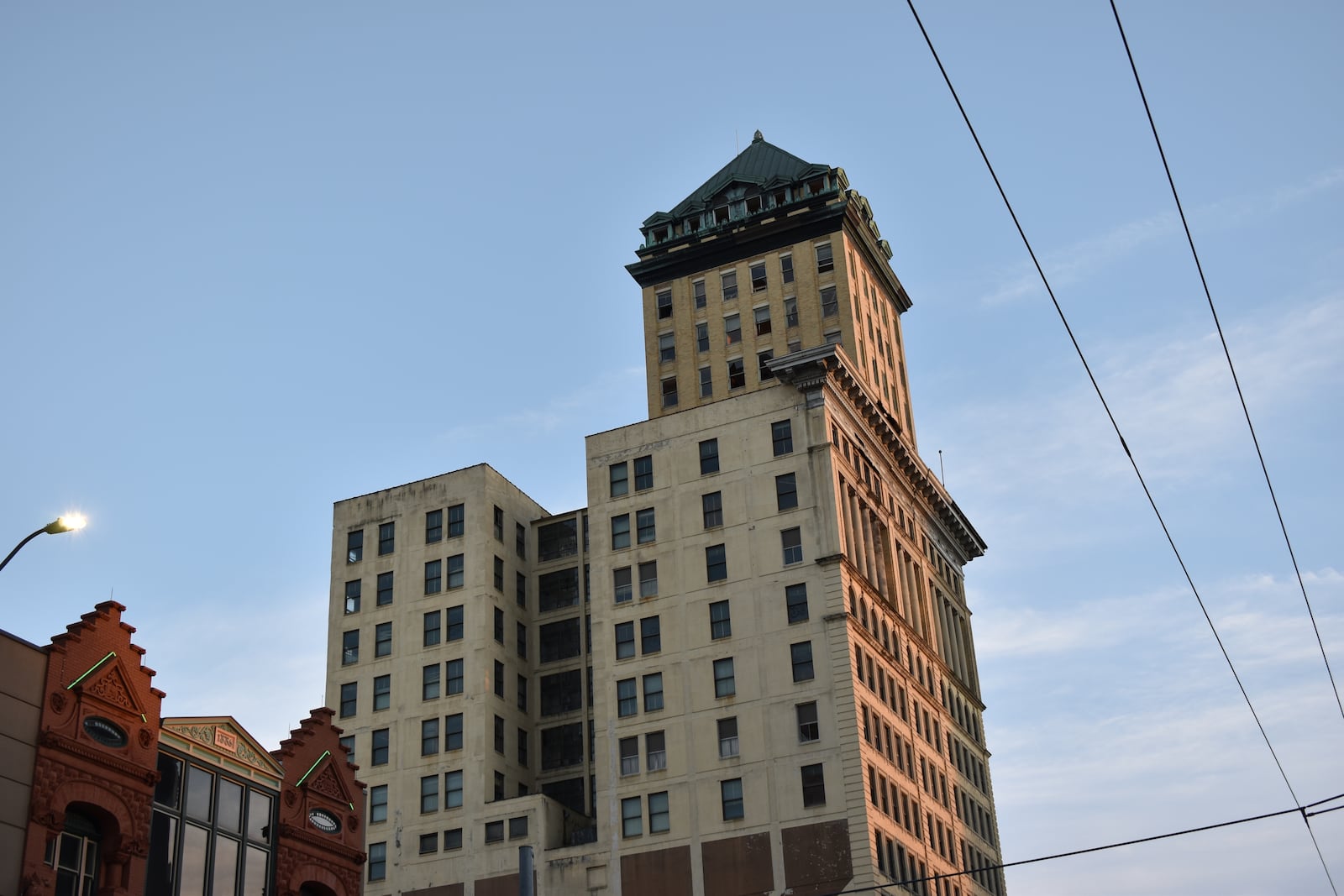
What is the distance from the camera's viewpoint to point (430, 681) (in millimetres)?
109750

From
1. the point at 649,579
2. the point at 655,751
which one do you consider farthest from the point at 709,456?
the point at 655,751

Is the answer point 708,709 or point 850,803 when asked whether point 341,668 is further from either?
point 850,803

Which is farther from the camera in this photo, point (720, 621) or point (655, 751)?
point (720, 621)

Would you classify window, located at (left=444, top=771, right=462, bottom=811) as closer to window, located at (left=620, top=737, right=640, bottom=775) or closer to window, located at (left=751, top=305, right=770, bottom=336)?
window, located at (left=620, top=737, right=640, bottom=775)

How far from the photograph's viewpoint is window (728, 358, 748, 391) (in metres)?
122

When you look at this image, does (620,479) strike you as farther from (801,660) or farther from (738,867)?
(738,867)

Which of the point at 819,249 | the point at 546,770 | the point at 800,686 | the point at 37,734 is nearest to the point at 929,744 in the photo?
the point at 800,686

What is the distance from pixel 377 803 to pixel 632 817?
1847cm

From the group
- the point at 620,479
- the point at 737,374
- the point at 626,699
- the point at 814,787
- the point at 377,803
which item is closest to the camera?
the point at 814,787

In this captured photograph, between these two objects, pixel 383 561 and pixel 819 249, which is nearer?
pixel 383 561

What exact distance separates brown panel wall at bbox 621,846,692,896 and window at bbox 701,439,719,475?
25.2m

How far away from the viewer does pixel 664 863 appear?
98.1 metres

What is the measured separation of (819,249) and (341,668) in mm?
47664

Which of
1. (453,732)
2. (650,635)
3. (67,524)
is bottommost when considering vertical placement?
(67,524)
